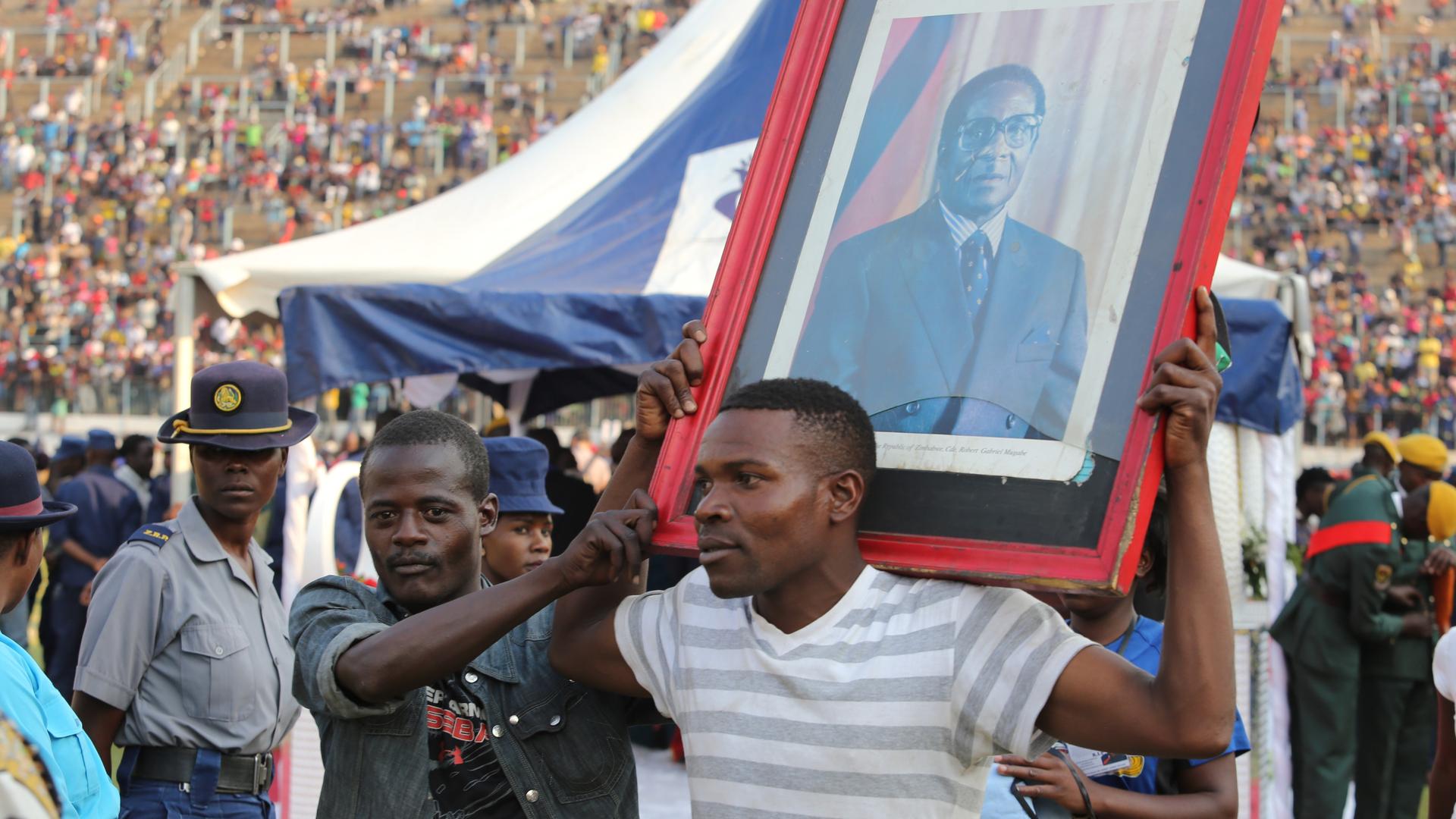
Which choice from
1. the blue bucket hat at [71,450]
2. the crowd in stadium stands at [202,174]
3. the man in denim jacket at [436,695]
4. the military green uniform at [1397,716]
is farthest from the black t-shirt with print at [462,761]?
the crowd in stadium stands at [202,174]

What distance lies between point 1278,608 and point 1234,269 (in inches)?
69.6

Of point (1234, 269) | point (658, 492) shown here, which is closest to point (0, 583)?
point (658, 492)

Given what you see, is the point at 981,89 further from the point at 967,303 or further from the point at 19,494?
the point at 19,494

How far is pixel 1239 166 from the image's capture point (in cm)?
206

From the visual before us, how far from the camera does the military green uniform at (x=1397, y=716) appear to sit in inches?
273

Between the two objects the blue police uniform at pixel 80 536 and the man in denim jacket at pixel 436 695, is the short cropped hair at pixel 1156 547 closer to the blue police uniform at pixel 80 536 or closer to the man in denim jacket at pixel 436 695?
the man in denim jacket at pixel 436 695

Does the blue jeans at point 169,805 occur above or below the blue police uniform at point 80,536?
above

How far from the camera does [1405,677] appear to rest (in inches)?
272

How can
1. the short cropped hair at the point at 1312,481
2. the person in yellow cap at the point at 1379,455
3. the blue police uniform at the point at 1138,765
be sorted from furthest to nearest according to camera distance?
1. the short cropped hair at the point at 1312,481
2. the person in yellow cap at the point at 1379,455
3. the blue police uniform at the point at 1138,765

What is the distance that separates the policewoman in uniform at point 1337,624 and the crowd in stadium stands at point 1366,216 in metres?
15.9

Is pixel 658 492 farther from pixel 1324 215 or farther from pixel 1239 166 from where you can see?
pixel 1324 215

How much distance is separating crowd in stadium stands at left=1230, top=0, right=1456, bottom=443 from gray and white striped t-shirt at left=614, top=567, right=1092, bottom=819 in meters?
21.3

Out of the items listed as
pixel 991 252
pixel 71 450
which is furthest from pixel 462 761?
pixel 71 450

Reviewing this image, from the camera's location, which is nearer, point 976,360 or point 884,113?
point 976,360
